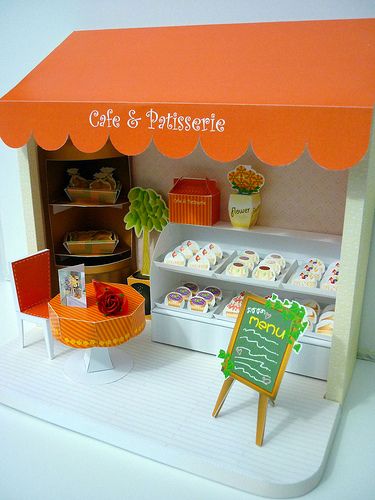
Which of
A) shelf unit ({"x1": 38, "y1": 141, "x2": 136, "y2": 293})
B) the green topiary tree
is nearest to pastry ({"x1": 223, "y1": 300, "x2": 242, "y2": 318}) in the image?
the green topiary tree

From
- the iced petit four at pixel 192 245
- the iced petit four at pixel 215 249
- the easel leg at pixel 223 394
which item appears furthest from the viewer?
the iced petit four at pixel 192 245

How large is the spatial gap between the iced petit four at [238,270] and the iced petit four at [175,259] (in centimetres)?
40

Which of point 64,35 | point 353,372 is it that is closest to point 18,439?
point 353,372

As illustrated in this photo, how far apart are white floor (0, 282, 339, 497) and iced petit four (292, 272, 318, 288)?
0.74m

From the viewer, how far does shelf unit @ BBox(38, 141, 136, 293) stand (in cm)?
455

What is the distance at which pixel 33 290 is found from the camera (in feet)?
13.7

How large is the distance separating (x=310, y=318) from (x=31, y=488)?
2251mm

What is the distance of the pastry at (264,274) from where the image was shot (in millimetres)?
3809

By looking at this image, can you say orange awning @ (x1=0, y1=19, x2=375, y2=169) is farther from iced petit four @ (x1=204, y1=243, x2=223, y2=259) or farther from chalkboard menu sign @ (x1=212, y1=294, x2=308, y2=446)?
iced petit four @ (x1=204, y1=243, x2=223, y2=259)

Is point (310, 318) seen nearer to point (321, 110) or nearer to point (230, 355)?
point (230, 355)

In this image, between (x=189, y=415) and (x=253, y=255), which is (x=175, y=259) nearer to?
(x=253, y=255)

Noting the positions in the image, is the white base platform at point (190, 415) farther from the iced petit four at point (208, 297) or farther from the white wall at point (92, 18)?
the white wall at point (92, 18)

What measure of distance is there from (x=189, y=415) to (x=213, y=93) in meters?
2.20

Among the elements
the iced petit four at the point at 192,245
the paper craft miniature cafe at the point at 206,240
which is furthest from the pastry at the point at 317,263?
the iced petit four at the point at 192,245
